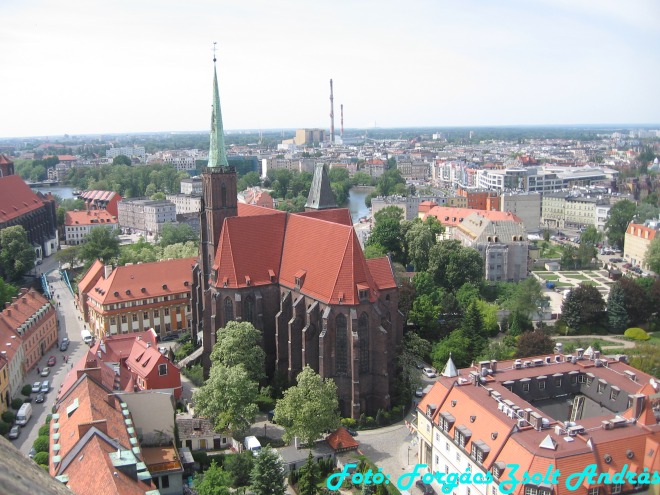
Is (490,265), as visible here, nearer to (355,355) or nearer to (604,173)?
(355,355)

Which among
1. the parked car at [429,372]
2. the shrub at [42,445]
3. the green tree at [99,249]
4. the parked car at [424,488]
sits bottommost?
the parked car at [424,488]

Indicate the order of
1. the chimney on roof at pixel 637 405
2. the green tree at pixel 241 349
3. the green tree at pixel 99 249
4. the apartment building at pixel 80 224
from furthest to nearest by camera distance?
1. the apartment building at pixel 80 224
2. the green tree at pixel 99 249
3. the green tree at pixel 241 349
4. the chimney on roof at pixel 637 405

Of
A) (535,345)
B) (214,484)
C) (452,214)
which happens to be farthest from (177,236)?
(214,484)

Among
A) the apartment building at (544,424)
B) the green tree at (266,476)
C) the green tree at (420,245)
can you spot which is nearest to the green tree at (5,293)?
the green tree at (266,476)

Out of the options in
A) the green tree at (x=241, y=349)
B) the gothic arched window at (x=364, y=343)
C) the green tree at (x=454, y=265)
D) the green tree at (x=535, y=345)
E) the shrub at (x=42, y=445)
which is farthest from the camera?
the green tree at (x=454, y=265)

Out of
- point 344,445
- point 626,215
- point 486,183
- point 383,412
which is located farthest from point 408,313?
point 486,183

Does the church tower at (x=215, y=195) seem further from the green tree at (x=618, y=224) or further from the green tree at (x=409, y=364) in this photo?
the green tree at (x=618, y=224)

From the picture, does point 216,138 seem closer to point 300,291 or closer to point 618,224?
point 300,291
